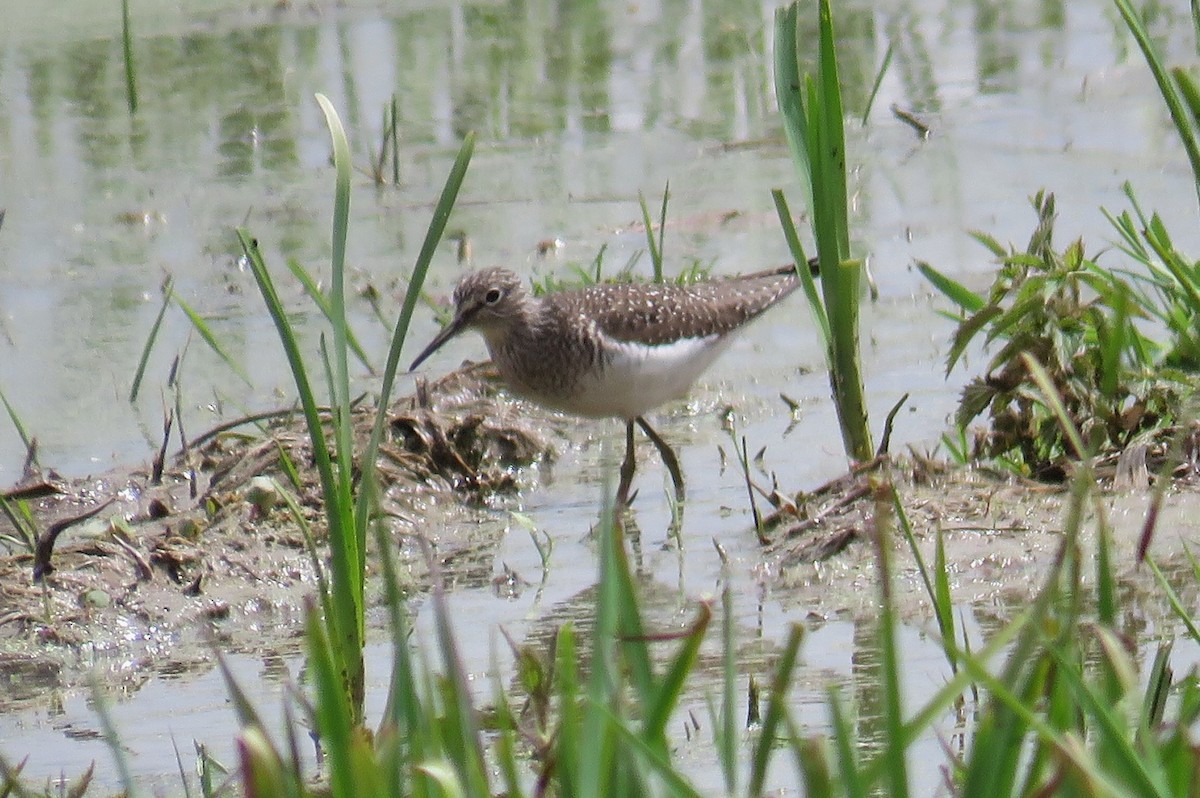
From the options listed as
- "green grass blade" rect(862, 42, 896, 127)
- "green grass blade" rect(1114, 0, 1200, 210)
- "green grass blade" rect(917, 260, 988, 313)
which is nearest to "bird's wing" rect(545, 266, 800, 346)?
"green grass blade" rect(862, 42, 896, 127)

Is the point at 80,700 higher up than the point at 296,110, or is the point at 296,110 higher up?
the point at 296,110

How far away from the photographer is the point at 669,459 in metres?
5.86

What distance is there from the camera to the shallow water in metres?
5.43

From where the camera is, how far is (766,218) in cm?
830

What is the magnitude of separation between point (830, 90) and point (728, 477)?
178cm

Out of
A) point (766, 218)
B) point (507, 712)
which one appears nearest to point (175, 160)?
point (766, 218)

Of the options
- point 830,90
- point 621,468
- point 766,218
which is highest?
point 830,90

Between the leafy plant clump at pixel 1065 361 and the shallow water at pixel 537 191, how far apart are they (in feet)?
2.57

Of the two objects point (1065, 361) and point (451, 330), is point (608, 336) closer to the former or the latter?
point (451, 330)

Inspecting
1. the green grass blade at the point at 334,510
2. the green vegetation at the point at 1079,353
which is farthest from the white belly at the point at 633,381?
the green grass blade at the point at 334,510

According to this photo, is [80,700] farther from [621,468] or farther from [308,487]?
[621,468]

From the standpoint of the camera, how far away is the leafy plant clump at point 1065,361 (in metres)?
4.75

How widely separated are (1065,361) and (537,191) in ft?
14.5

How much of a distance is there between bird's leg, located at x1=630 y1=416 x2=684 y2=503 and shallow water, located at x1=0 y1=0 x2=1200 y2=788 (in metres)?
0.08
